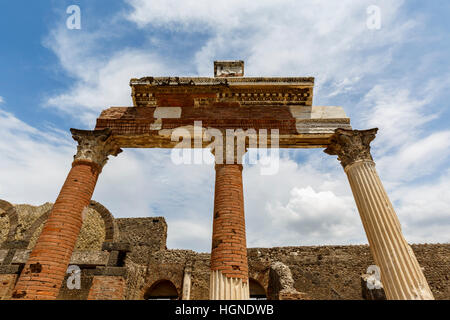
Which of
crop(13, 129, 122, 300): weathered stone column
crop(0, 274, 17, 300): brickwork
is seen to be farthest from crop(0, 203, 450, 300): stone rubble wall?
crop(13, 129, 122, 300): weathered stone column

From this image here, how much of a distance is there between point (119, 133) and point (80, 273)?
6.48 metres

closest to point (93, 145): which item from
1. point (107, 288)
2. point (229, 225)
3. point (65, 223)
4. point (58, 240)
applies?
point (65, 223)

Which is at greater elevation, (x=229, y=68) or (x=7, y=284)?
(x=229, y=68)

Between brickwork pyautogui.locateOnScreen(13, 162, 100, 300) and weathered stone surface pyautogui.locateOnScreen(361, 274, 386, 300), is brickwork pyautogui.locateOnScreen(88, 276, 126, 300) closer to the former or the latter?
brickwork pyautogui.locateOnScreen(13, 162, 100, 300)

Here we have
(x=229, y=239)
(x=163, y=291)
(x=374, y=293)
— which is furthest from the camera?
(x=163, y=291)

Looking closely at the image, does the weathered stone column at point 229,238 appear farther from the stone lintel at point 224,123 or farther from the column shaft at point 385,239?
the column shaft at point 385,239

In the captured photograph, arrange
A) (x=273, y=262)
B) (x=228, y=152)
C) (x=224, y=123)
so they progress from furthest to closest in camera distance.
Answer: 1. (x=273, y=262)
2. (x=224, y=123)
3. (x=228, y=152)

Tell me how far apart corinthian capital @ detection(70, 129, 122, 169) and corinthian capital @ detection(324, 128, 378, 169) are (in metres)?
6.48

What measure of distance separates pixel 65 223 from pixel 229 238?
12.3 ft

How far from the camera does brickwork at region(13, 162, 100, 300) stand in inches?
199

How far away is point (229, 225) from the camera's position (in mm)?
5551

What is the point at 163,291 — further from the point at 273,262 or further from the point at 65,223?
the point at 65,223

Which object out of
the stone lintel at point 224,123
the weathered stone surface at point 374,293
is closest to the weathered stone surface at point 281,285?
the weathered stone surface at point 374,293

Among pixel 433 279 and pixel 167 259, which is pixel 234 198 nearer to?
pixel 167 259
